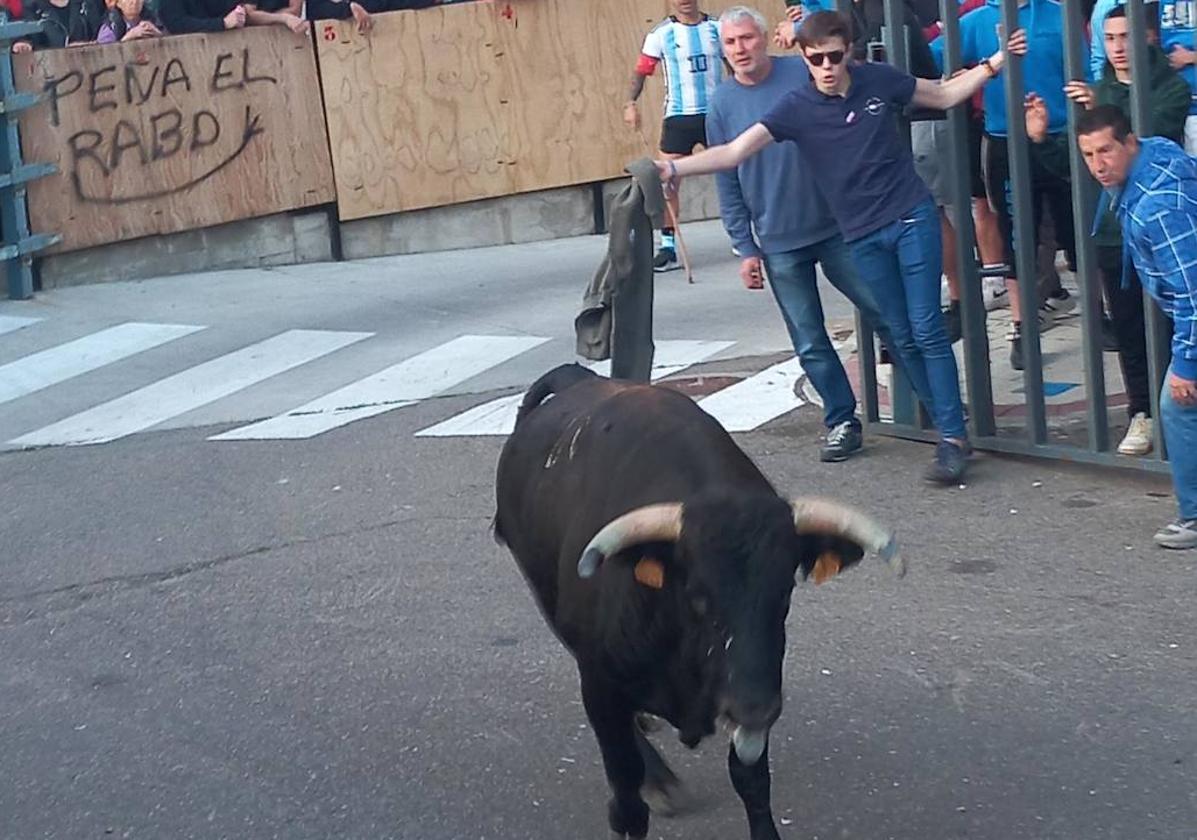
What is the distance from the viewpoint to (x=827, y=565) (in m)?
4.71

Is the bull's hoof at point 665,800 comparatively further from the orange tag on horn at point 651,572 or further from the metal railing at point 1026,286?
the metal railing at point 1026,286

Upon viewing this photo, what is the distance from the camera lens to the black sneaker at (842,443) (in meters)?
9.07

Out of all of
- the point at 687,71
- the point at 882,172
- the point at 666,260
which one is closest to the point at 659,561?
the point at 882,172

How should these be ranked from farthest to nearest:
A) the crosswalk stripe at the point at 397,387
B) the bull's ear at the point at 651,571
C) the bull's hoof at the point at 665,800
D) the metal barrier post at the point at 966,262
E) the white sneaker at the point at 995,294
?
1. the white sneaker at the point at 995,294
2. the crosswalk stripe at the point at 397,387
3. the metal barrier post at the point at 966,262
4. the bull's hoof at the point at 665,800
5. the bull's ear at the point at 651,571

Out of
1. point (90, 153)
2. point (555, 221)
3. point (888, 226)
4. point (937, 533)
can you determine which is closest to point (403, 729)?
Answer: point (937, 533)

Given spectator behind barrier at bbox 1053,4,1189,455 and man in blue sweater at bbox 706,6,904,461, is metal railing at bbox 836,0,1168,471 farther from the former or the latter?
man in blue sweater at bbox 706,6,904,461

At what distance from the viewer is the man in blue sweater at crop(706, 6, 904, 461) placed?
345 inches

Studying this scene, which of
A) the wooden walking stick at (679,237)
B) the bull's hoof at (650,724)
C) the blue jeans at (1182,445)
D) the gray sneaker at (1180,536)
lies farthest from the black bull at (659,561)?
the gray sneaker at (1180,536)

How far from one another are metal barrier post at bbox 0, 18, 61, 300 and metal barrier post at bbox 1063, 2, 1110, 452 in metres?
8.01

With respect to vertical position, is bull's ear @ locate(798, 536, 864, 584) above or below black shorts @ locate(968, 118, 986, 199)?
below

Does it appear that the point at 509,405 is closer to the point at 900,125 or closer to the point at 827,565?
the point at 900,125

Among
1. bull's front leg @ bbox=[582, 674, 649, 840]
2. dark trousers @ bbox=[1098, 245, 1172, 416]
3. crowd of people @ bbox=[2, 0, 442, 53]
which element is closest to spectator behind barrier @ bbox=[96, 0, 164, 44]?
crowd of people @ bbox=[2, 0, 442, 53]

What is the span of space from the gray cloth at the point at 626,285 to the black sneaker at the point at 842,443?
2370 mm

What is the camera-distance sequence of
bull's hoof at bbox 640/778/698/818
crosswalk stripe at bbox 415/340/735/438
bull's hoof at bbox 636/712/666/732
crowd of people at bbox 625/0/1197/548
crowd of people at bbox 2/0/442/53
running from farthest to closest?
1. crowd of people at bbox 2/0/442/53
2. crosswalk stripe at bbox 415/340/735/438
3. crowd of people at bbox 625/0/1197/548
4. bull's hoof at bbox 636/712/666/732
5. bull's hoof at bbox 640/778/698/818
